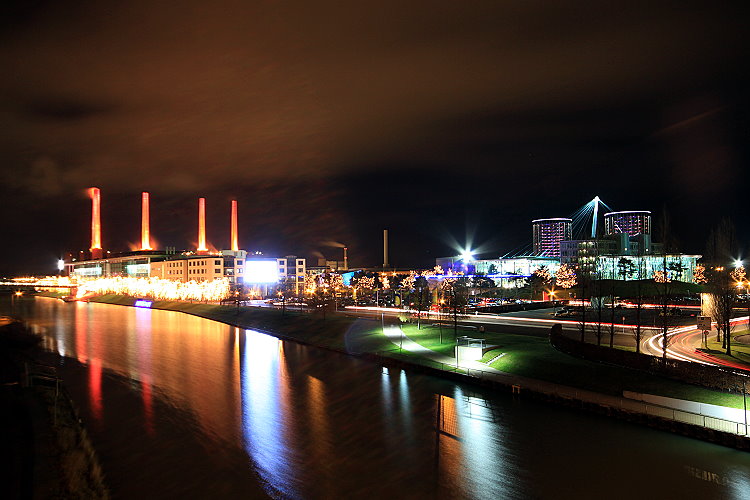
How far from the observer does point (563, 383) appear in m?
10.8

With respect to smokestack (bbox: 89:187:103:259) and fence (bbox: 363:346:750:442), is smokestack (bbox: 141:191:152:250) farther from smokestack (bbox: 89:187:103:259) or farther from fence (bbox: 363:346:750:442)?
fence (bbox: 363:346:750:442)

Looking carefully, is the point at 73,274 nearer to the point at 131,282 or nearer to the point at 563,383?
the point at 131,282

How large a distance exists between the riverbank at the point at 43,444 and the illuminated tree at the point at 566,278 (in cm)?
2920

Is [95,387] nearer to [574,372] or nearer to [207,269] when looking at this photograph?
[574,372]

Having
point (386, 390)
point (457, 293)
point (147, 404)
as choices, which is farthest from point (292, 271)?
point (147, 404)

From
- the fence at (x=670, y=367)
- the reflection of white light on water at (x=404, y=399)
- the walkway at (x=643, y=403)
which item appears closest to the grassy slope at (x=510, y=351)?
the fence at (x=670, y=367)

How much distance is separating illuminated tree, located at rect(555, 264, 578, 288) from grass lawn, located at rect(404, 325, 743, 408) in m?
20.0

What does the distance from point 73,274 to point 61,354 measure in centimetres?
6152

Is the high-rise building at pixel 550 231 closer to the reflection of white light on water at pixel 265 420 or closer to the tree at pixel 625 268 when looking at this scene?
the tree at pixel 625 268

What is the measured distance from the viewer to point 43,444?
796cm

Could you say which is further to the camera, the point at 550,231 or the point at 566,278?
the point at 550,231

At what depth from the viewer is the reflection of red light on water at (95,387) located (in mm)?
10352

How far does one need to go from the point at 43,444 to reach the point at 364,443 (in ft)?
15.9

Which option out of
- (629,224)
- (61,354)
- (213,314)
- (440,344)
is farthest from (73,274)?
(629,224)
